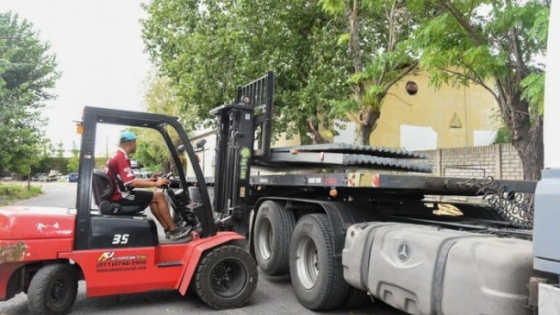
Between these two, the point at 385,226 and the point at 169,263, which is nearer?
the point at 385,226

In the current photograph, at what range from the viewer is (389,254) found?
167 inches

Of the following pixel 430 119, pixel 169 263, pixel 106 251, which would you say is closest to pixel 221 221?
pixel 169 263

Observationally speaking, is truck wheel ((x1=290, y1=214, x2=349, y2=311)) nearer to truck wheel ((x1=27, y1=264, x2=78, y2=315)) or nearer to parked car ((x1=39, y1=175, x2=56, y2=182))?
truck wheel ((x1=27, y1=264, x2=78, y2=315))

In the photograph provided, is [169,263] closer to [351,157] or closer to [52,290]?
[52,290]

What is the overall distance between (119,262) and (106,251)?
188mm

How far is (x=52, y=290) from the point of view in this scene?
16.5 ft

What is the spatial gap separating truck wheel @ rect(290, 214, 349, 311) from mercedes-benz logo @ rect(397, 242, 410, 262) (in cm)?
127

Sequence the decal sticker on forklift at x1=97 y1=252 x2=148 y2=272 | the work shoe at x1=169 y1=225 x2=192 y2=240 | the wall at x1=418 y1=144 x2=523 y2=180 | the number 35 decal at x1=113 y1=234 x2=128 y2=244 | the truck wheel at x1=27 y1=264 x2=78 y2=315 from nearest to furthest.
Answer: the truck wheel at x1=27 y1=264 x2=78 y2=315 < the decal sticker on forklift at x1=97 y1=252 x2=148 y2=272 < the number 35 decal at x1=113 y1=234 x2=128 y2=244 < the work shoe at x1=169 y1=225 x2=192 y2=240 < the wall at x1=418 y1=144 x2=523 y2=180

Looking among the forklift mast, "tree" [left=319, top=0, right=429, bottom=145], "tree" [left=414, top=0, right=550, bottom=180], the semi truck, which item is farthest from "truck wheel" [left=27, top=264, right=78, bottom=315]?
"tree" [left=319, top=0, right=429, bottom=145]

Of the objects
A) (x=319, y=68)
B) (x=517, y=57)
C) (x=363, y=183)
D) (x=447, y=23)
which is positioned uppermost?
(x=319, y=68)

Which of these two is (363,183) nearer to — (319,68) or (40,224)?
(40,224)

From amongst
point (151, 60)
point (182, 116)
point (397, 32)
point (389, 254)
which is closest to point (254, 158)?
point (389, 254)

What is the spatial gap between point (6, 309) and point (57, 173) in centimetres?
7592

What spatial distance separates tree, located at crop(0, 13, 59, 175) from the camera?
71.8 ft
